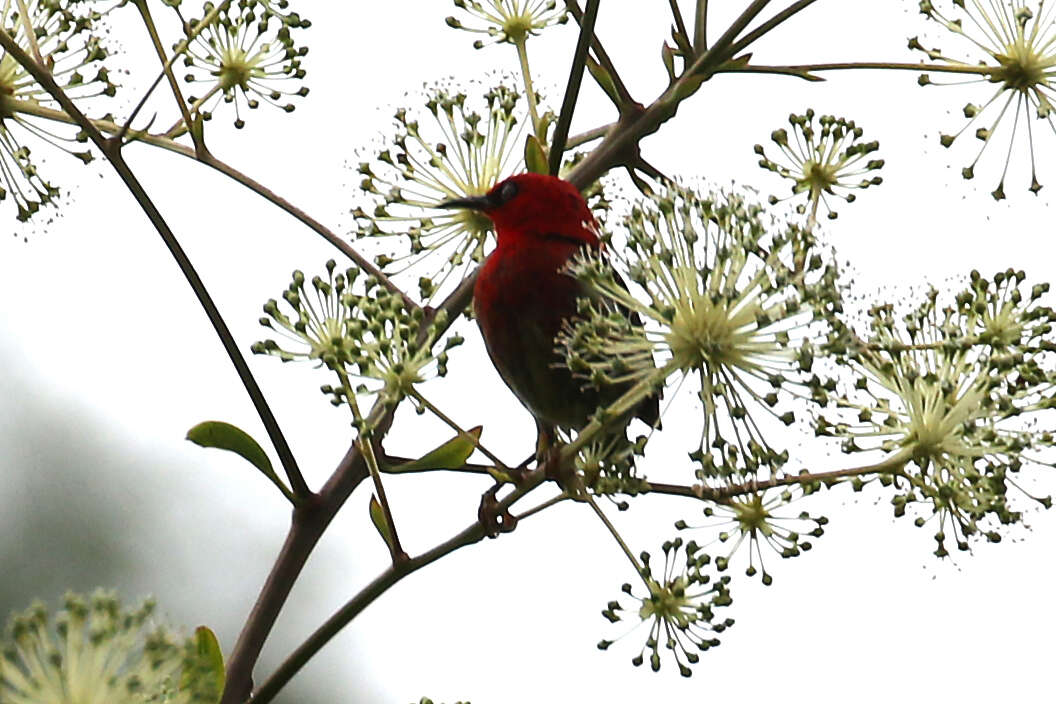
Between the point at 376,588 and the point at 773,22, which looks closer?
the point at 376,588

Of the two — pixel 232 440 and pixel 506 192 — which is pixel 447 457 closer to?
pixel 232 440

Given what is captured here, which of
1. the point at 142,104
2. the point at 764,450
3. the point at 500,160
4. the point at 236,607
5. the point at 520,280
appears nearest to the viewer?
the point at 764,450

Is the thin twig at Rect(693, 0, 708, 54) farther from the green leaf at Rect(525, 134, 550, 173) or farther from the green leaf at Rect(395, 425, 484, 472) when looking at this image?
the green leaf at Rect(395, 425, 484, 472)

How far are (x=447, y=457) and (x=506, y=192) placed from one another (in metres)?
0.98

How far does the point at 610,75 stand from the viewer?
3.24 meters

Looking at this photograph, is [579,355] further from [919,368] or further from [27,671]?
[27,671]

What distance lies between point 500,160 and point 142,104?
1.09 metres

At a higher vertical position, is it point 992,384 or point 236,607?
point 236,607

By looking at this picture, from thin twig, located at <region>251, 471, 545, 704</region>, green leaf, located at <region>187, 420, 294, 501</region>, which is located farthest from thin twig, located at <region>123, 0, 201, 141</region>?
thin twig, located at <region>251, 471, 545, 704</region>

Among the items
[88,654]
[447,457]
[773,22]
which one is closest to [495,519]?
[447,457]

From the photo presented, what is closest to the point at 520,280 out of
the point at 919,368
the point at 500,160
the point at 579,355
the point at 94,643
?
the point at 500,160

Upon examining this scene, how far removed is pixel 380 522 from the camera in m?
2.93

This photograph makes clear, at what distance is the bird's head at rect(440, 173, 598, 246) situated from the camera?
11.7 ft

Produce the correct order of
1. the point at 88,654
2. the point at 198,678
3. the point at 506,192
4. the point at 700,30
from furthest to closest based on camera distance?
the point at 506,192, the point at 700,30, the point at 198,678, the point at 88,654
